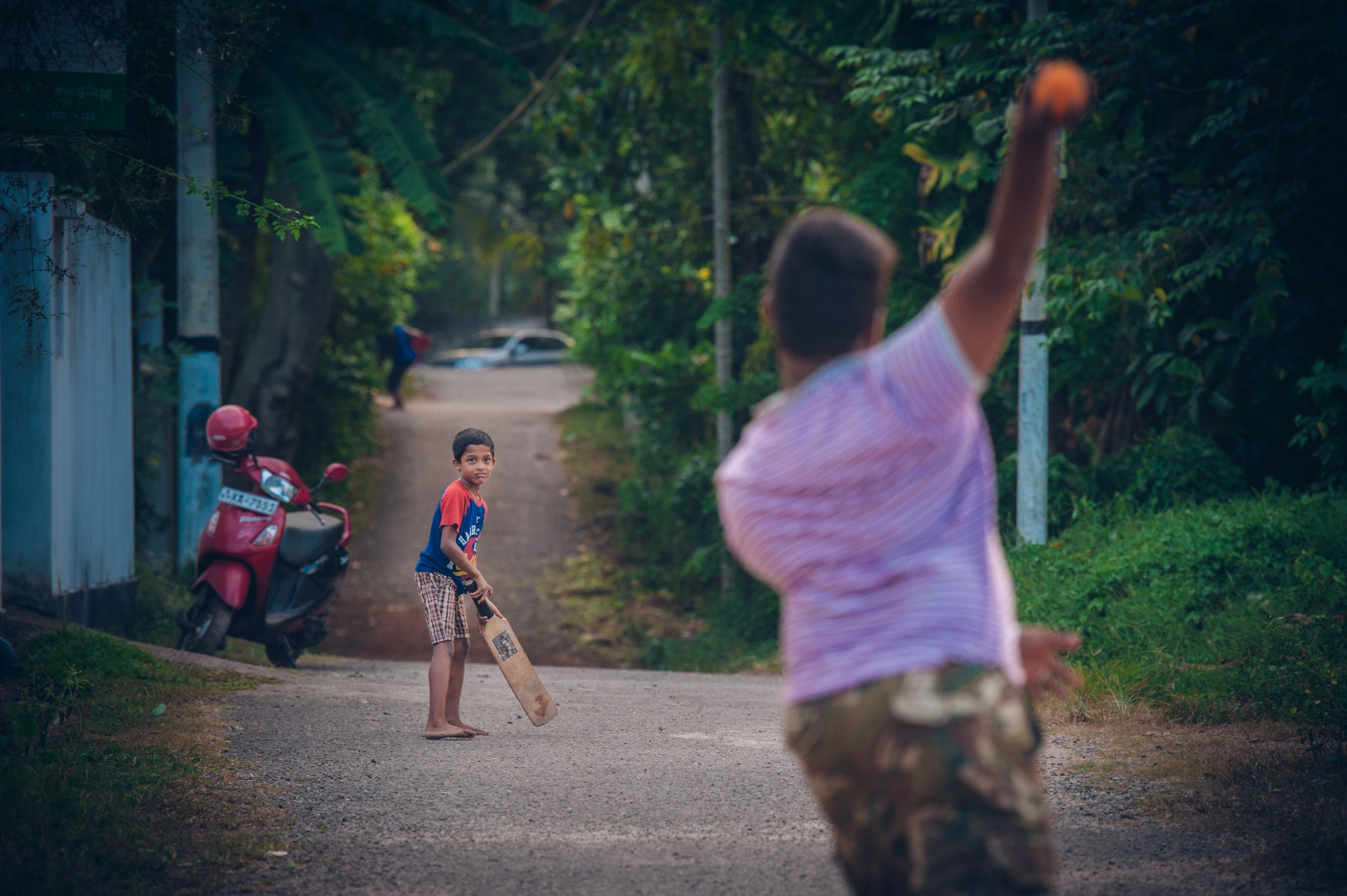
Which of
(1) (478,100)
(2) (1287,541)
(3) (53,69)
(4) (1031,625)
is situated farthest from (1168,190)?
(1) (478,100)

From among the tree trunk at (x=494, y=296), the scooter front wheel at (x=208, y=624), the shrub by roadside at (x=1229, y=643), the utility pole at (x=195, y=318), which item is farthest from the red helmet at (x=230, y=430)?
the tree trunk at (x=494, y=296)

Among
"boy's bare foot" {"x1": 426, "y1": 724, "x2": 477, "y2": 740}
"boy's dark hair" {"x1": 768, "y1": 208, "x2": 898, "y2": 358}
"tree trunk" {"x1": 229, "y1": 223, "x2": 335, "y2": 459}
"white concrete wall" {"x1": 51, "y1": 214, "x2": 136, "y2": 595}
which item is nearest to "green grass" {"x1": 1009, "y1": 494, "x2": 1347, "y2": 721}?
"boy's bare foot" {"x1": 426, "y1": 724, "x2": 477, "y2": 740}

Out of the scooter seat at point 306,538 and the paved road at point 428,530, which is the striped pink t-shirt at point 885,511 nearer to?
the scooter seat at point 306,538

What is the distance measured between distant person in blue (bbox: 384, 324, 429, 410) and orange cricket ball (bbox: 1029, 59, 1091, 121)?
56.1 feet

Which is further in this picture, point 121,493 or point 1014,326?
point 1014,326

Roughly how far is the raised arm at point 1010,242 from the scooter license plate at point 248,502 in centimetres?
672

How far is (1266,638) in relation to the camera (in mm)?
6996

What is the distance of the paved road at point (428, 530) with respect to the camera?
13.1m

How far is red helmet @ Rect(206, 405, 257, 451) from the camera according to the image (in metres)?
7.95

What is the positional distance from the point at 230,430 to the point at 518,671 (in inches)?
127

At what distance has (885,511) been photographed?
2.12m

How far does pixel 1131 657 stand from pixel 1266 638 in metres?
0.78

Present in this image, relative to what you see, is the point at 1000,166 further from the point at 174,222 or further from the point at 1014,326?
the point at 174,222

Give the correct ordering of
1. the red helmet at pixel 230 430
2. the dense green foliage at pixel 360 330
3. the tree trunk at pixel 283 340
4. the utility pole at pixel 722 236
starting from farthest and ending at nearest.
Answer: the dense green foliage at pixel 360 330 < the tree trunk at pixel 283 340 < the utility pole at pixel 722 236 < the red helmet at pixel 230 430
